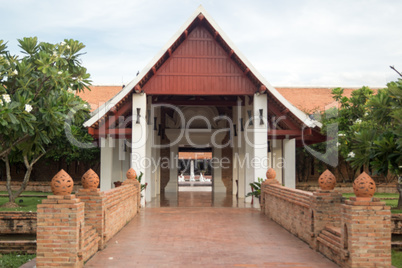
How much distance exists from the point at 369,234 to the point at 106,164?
12.0 metres

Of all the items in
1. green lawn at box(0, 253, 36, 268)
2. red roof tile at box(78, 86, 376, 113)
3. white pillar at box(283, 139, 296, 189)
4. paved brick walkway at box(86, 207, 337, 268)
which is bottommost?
green lawn at box(0, 253, 36, 268)

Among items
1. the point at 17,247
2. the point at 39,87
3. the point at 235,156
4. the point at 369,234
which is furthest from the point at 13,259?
the point at 235,156

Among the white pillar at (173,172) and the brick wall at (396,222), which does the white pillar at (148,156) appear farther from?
the brick wall at (396,222)

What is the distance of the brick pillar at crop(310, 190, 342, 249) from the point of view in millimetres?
7898

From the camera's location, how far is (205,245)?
835 centimetres

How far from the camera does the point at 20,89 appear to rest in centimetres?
1289

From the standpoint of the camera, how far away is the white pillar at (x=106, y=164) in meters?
16.6

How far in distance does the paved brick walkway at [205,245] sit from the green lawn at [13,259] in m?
2.49

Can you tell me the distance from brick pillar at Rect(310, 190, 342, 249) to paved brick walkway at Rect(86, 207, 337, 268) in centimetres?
50

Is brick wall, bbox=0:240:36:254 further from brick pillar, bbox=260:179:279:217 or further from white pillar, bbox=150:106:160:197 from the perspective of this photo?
white pillar, bbox=150:106:160:197

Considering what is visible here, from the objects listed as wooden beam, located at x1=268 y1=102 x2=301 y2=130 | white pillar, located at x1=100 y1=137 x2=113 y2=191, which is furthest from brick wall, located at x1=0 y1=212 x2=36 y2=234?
wooden beam, located at x1=268 y1=102 x2=301 y2=130

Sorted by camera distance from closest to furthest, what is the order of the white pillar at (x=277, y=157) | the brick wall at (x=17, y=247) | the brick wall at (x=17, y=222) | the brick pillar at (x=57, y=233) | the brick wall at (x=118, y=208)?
the brick pillar at (x=57, y=233) < the brick wall at (x=118, y=208) < the brick wall at (x=17, y=247) < the brick wall at (x=17, y=222) < the white pillar at (x=277, y=157)

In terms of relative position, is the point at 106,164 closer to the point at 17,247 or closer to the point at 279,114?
the point at 17,247

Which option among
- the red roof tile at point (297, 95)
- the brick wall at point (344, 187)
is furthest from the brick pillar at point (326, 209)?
the red roof tile at point (297, 95)
